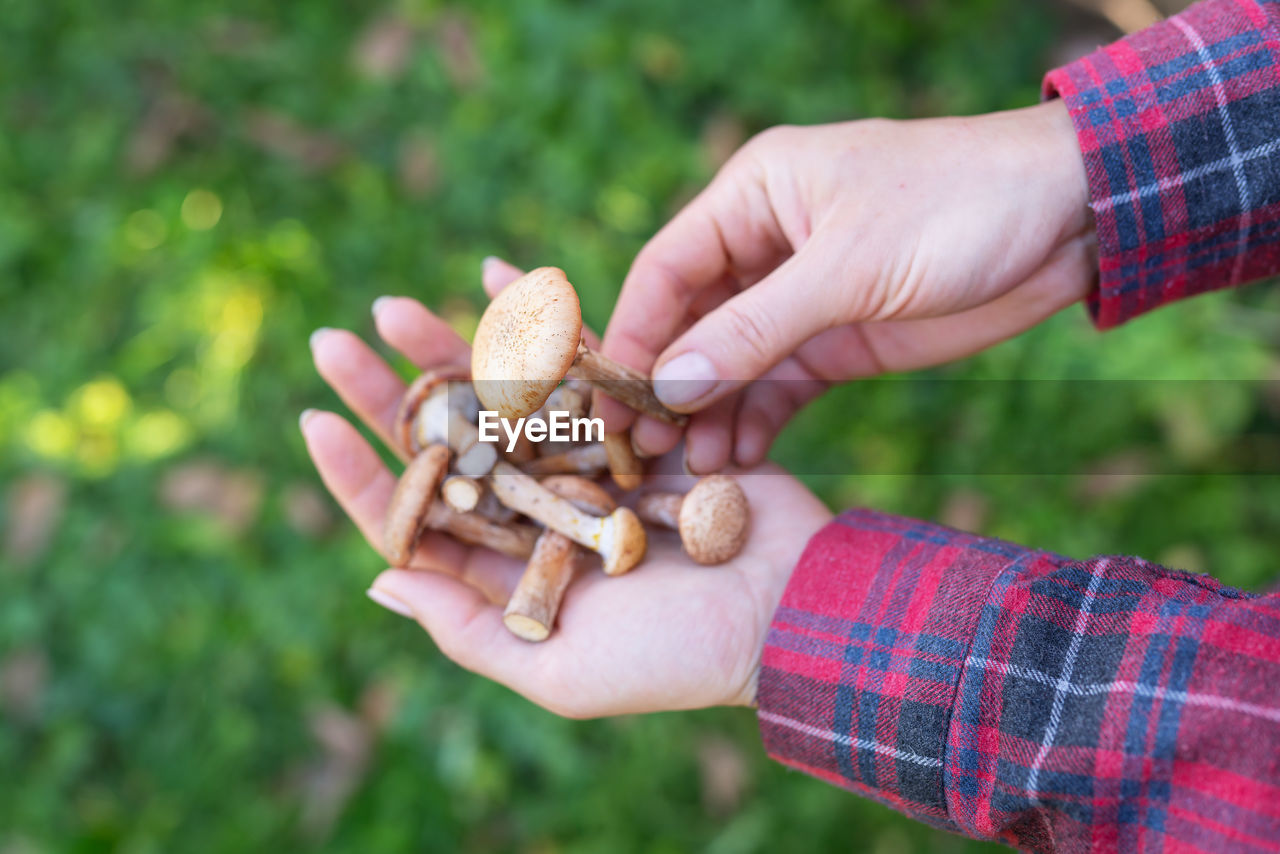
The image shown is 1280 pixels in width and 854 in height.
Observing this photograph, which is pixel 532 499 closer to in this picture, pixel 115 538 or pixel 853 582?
pixel 853 582

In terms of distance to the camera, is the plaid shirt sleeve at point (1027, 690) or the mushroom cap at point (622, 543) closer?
the plaid shirt sleeve at point (1027, 690)

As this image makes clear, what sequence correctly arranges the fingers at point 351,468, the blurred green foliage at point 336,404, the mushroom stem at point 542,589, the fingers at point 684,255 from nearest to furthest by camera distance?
the mushroom stem at point 542,589 → the fingers at point 684,255 → the fingers at point 351,468 → the blurred green foliage at point 336,404

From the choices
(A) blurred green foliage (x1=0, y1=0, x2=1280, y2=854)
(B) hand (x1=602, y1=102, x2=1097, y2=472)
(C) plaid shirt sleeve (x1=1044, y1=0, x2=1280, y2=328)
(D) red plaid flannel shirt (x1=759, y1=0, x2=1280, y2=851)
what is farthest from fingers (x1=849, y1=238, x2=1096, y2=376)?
(A) blurred green foliage (x1=0, y1=0, x2=1280, y2=854)

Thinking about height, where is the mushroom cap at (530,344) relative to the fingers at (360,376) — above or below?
above

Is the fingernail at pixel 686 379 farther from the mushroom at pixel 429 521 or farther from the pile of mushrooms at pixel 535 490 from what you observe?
the mushroom at pixel 429 521

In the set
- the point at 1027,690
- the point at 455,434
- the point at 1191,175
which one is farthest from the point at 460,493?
the point at 1191,175

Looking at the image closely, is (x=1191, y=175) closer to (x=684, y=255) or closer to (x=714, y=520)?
(x=684, y=255)

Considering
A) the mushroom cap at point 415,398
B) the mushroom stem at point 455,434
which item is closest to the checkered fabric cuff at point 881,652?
the mushroom stem at point 455,434
